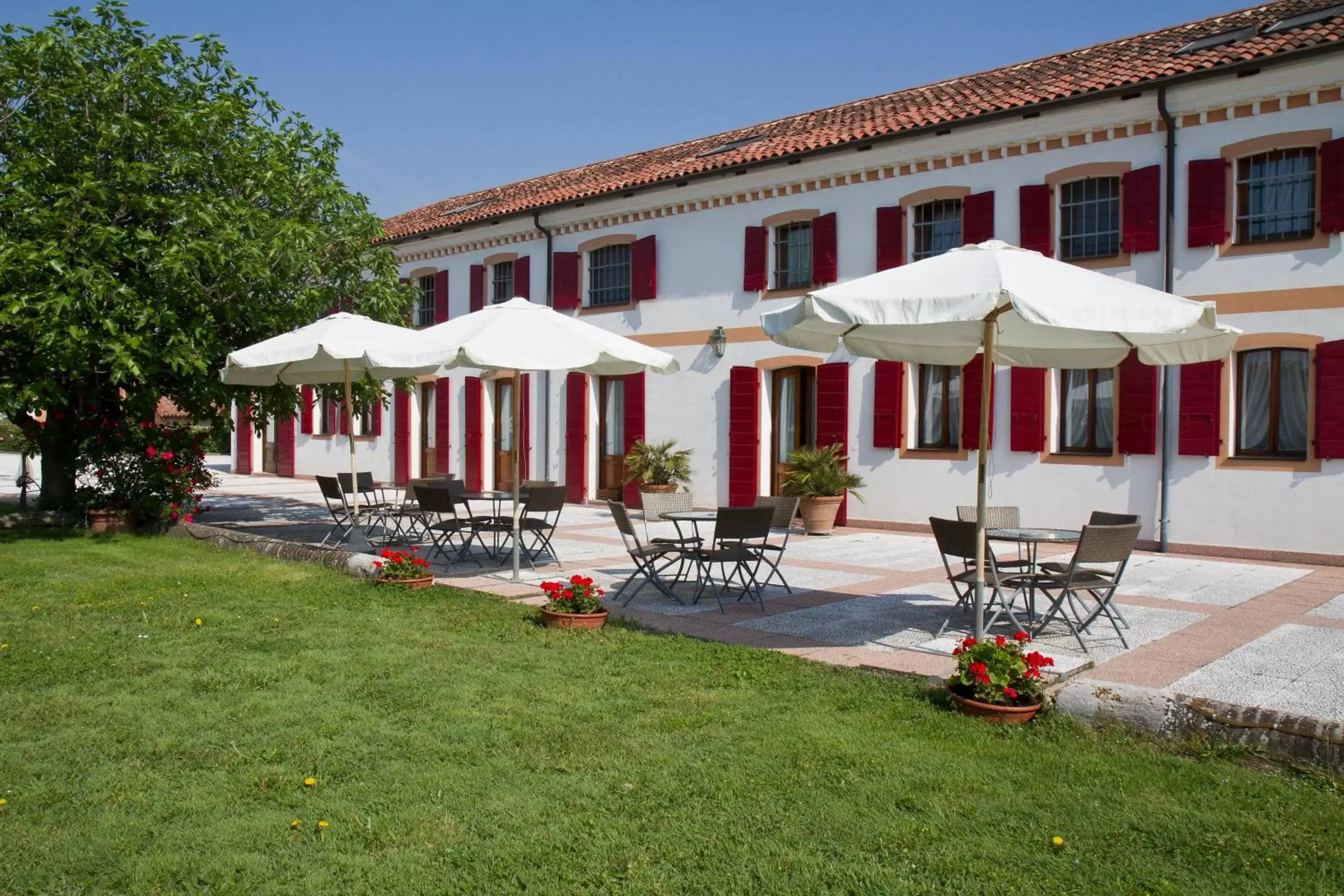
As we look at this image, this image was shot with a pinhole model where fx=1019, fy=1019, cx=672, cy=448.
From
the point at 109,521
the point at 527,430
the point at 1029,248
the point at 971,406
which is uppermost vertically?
the point at 1029,248

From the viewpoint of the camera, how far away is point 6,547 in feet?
33.7

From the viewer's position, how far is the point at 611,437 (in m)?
17.4

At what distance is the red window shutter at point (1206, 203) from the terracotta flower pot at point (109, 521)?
12.3 meters

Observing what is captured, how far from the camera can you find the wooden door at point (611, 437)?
17.1 meters

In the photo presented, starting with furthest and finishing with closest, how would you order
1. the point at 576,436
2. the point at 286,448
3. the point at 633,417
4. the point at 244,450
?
the point at 244,450, the point at 286,448, the point at 576,436, the point at 633,417

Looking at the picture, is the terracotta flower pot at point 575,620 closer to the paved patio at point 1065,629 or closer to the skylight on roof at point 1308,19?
the paved patio at point 1065,629

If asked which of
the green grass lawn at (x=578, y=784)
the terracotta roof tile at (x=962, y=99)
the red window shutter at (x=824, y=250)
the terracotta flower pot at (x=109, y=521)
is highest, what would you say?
the terracotta roof tile at (x=962, y=99)

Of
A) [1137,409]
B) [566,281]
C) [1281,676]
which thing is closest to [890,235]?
[1137,409]

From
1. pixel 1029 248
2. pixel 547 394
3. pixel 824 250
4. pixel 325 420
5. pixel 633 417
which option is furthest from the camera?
pixel 325 420

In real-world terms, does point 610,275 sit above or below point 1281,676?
above

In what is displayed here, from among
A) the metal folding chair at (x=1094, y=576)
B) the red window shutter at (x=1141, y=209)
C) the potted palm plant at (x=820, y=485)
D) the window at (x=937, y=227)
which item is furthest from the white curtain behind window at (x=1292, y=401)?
the metal folding chair at (x=1094, y=576)

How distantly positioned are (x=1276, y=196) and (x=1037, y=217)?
97.3 inches

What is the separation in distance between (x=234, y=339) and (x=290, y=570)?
481 centimetres

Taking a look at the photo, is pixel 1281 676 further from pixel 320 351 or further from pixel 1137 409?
Answer: pixel 320 351
